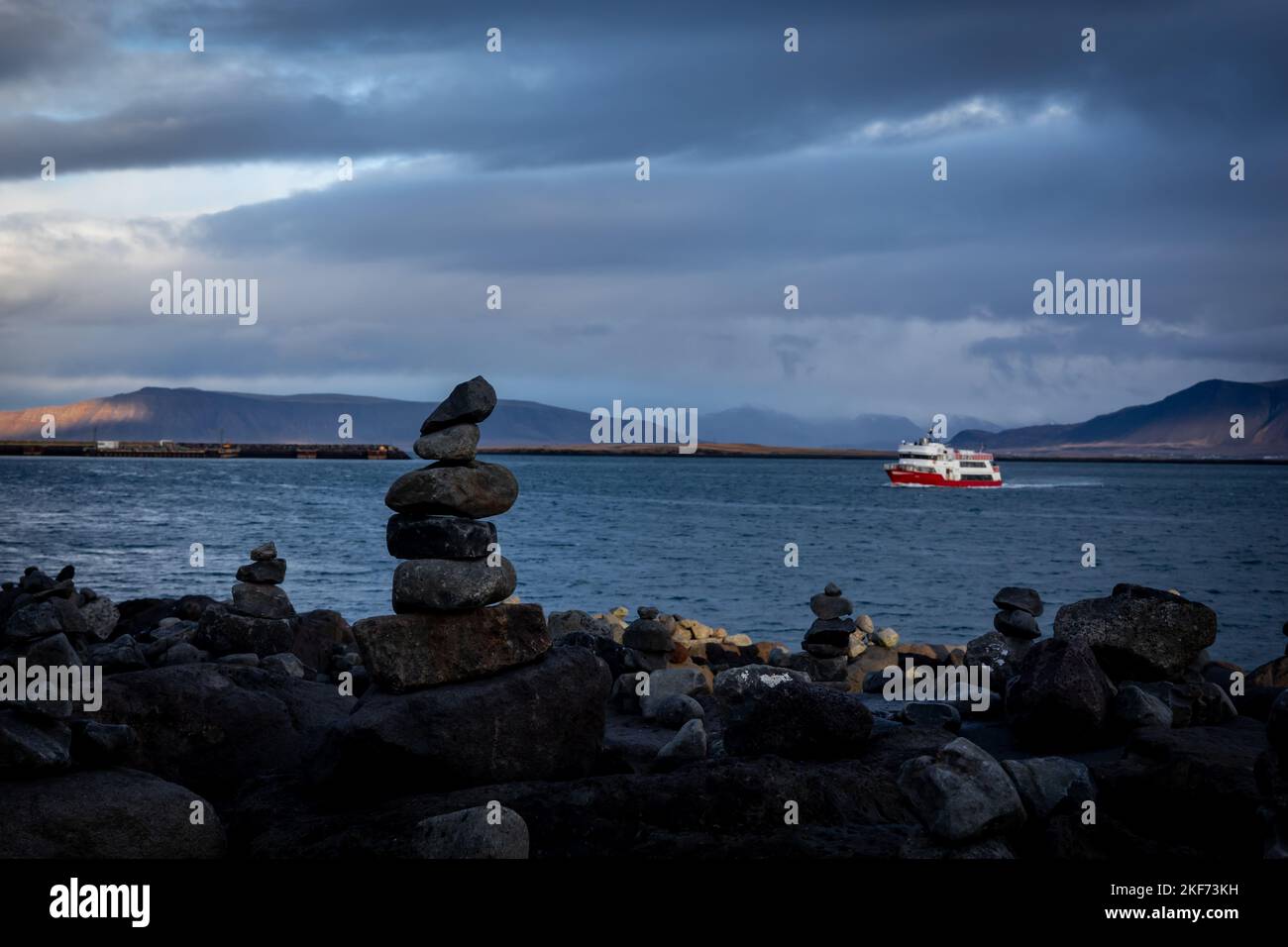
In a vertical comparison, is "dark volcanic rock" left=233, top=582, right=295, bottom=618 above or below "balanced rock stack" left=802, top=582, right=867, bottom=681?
above

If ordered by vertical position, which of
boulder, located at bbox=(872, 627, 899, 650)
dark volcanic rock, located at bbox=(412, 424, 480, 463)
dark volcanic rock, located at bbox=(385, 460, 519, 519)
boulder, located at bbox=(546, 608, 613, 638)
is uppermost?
dark volcanic rock, located at bbox=(412, 424, 480, 463)

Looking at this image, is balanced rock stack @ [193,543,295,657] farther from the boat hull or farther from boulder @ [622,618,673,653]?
the boat hull

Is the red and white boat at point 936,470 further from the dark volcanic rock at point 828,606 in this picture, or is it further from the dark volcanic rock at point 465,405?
the dark volcanic rock at point 465,405

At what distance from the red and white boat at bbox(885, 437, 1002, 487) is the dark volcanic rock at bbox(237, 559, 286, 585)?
102 metres

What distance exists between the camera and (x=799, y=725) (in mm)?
11492

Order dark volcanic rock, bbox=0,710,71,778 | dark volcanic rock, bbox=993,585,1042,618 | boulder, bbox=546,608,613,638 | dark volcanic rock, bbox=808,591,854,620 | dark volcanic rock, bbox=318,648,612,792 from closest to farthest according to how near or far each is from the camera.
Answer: dark volcanic rock, bbox=0,710,71,778, dark volcanic rock, bbox=318,648,612,792, dark volcanic rock, bbox=993,585,1042,618, dark volcanic rock, bbox=808,591,854,620, boulder, bbox=546,608,613,638

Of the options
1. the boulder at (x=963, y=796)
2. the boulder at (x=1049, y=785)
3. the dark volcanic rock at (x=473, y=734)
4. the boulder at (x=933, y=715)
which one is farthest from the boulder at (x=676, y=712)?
the boulder at (x=963, y=796)

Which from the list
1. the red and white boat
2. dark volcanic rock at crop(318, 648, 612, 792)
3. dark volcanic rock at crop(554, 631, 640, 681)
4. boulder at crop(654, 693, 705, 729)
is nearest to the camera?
dark volcanic rock at crop(318, 648, 612, 792)

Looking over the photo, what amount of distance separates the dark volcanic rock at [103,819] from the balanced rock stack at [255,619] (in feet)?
31.1

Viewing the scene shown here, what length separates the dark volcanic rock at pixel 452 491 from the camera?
11.3 metres

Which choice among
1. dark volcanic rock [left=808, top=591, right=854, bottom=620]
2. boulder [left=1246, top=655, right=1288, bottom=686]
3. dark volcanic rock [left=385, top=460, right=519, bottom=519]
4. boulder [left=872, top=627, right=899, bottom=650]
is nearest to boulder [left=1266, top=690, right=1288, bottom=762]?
dark volcanic rock [left=385, top=460, right=519, bottom=519]

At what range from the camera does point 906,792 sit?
368 inches

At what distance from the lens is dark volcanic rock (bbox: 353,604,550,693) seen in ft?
Answer: 35.6
